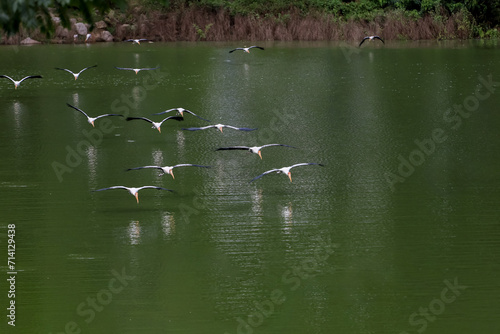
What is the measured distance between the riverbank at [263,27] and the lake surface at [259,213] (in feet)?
35.6

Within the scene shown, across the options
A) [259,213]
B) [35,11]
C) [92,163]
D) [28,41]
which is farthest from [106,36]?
[35,11]

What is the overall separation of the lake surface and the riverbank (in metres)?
10.9

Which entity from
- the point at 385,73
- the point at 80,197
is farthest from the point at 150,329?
the point at 385,73

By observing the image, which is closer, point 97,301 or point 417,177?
point 97,301

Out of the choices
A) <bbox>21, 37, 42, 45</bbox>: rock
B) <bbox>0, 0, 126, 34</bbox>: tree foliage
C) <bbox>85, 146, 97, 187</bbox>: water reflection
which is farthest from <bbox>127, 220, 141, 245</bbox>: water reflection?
<bbox>21, 37, 42, 45</bbox>: rock

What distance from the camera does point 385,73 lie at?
77.3 feet

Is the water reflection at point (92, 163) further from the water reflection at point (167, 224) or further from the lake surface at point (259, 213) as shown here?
the water reflection at point (167, 224)

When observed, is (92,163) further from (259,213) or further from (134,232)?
(259,213)

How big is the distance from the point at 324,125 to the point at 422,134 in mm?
2015

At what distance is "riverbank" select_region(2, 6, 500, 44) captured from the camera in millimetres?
31703

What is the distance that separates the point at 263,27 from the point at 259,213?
22.8 meters

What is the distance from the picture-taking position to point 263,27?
3288 cm

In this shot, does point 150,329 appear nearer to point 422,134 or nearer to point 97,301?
point 97,301

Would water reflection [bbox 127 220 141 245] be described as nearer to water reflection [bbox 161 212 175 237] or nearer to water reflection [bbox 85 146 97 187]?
water reflection [bbox 161 212 175 237]
